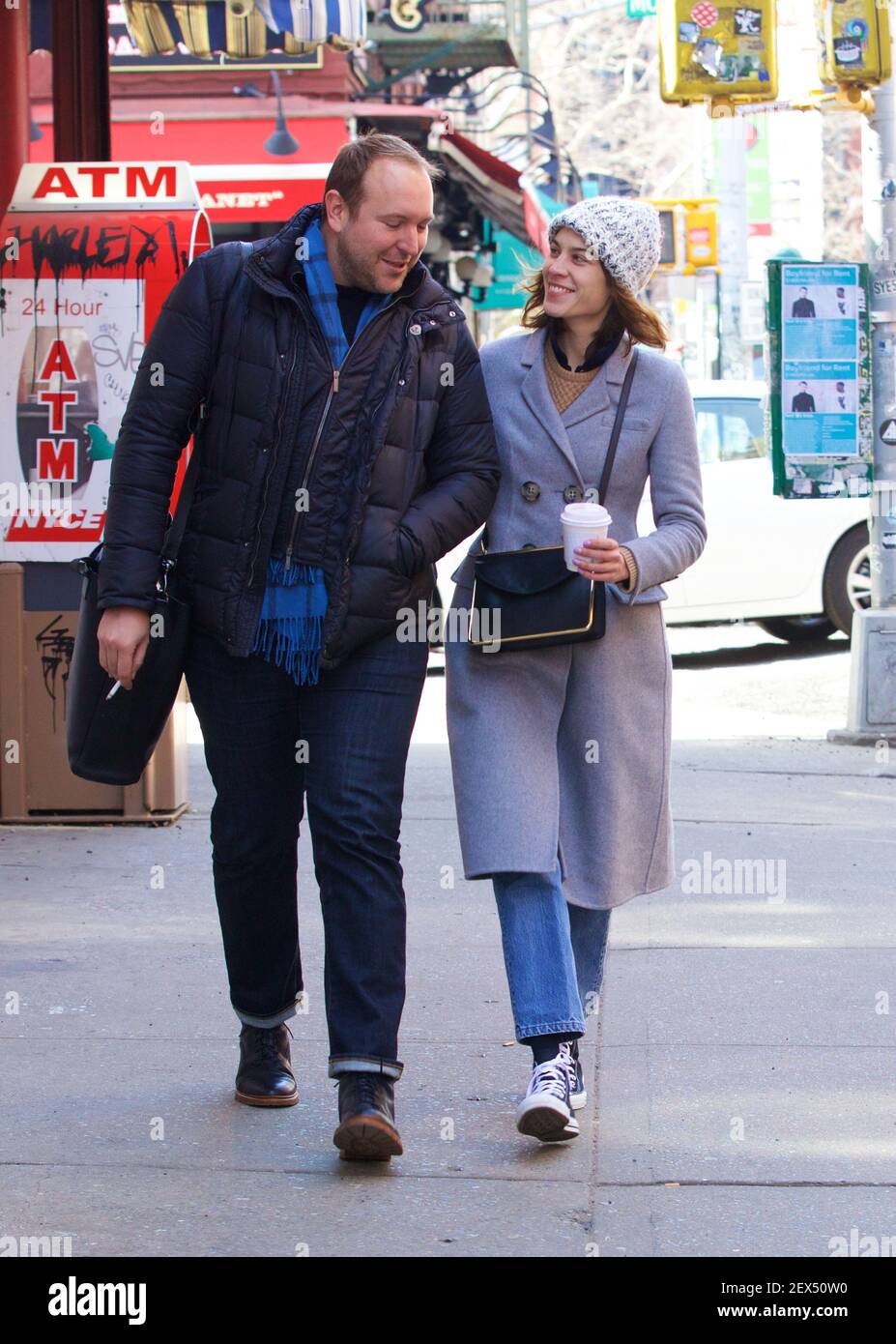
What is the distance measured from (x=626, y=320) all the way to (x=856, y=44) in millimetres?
5300

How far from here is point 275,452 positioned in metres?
3.79

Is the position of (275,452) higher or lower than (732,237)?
lower

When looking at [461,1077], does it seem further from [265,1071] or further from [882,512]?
[882,512]

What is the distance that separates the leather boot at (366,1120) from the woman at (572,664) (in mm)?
272

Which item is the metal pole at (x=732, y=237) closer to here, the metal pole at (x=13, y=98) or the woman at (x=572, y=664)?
the metal pole at (x=13, y=98)

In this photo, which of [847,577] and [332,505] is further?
[847,577]

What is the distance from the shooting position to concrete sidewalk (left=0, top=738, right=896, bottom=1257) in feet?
11.5

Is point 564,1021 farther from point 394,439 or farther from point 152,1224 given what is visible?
point 394,439

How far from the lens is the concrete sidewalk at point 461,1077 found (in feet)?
11.5

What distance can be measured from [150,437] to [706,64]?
6061 mm

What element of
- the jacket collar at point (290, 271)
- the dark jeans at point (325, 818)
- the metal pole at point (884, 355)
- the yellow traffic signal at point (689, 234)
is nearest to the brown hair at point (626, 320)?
the jacket collar at point (290, 271)

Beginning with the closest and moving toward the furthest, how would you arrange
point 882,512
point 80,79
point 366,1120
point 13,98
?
point 366,1120 → point 13,98 → point 80,79 → point 882,512

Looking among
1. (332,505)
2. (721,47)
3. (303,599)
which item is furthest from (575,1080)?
(721,47)

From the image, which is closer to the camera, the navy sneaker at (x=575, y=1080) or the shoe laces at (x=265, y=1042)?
the navy sneaker at (x=575, y=1080)
